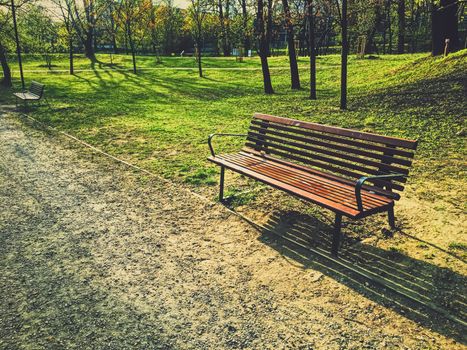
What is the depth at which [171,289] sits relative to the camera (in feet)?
11.2

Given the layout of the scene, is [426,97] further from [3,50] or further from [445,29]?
[3,50]

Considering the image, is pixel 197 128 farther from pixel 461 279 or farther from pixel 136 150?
pixel 461 279

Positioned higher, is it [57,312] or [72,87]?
[72,87]

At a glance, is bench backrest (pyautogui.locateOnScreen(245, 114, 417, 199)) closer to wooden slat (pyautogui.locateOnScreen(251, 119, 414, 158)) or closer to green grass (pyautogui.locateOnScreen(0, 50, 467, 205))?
wooden slat (pyautogui.locateOnScreen(251, 119, 414, 158))

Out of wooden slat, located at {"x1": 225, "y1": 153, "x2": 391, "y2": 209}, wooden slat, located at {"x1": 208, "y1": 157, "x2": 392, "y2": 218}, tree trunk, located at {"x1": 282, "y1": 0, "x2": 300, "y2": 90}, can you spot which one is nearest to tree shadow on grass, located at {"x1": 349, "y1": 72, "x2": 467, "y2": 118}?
tree trunk, located at {"x1": 282, "y1": 0, "x2": 300, "y2": 90}

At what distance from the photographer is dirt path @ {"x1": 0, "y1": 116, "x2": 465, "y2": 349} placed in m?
2.82

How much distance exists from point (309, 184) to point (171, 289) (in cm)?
200

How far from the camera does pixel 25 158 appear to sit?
7.70 m

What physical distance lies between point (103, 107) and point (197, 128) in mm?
5931

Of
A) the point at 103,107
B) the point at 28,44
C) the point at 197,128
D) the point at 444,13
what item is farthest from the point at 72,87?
the point at 444,13

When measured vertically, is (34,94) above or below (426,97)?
above

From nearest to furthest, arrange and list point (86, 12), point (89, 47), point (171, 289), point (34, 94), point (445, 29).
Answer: point (171, 289), point (34, 94), point (445, 29), point (86, 12), point (89, 47)

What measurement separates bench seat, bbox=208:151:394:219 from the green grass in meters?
1.09

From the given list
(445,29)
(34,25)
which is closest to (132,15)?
(34,25)
